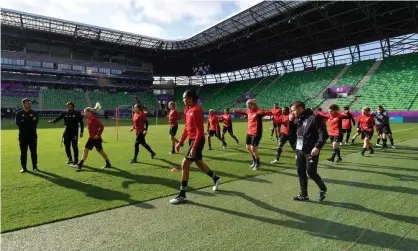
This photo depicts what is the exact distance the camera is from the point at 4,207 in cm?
548

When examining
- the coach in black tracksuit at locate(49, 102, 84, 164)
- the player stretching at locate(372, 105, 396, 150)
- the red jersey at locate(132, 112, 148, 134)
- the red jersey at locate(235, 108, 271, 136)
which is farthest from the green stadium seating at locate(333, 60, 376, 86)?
the coach in black tracksuit at locate(49, 102, 84, 164)

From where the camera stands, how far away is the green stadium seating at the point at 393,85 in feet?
122

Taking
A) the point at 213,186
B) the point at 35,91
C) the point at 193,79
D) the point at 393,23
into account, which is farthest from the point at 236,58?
the point at 213,186

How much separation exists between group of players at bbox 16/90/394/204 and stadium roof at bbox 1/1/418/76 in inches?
1052

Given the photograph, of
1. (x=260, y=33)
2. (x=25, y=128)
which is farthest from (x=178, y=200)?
(x=260, y=33)

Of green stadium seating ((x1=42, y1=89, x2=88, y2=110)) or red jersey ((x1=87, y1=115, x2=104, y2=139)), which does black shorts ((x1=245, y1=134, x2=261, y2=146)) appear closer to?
red jersey ((x1=87, y1=115, x2=104, y2=139))

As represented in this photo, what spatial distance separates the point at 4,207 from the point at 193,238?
3.75 meters

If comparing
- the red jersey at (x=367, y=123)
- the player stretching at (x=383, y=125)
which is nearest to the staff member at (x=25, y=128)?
the red jersey at (x=367, y=123)

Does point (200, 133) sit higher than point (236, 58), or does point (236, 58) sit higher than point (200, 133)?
point (236, 58)

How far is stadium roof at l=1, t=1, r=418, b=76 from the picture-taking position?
120 feet

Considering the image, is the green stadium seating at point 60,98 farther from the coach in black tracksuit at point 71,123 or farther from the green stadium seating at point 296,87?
the coach in black tracksuit at point 71,123

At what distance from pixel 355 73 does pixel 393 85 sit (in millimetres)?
8309

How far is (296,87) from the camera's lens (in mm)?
53938

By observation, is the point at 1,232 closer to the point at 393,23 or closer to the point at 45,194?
the point at 45,194
